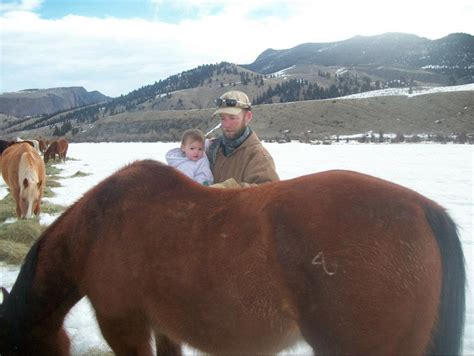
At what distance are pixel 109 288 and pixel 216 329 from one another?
2.42 feet

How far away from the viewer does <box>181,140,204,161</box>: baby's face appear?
12.7 feet

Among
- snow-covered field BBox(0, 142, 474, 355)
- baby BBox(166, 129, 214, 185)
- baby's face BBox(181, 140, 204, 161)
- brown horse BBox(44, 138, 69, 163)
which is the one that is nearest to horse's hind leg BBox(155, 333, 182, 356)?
snow-covered field BBox(0, 142, 474, 355)

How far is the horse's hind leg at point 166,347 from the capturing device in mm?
3032

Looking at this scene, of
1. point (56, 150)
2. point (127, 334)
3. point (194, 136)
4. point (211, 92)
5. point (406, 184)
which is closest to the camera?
point (127, 334)

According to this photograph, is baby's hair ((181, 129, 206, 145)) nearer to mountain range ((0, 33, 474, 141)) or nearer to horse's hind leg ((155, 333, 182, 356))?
horse's hind leg ((155, 333, 182, 356))

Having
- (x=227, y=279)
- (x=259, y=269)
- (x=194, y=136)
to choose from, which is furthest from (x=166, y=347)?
(x=194, y=136)

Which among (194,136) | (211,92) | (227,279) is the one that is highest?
(211,92)

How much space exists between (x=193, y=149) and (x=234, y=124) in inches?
19.0

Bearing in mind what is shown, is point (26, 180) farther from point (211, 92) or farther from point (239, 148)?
point (211, 92)

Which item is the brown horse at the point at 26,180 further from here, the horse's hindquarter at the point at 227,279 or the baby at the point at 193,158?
the horse's hindquarter at the point at 227,279

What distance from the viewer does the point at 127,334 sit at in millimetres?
2535

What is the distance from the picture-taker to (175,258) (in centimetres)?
231

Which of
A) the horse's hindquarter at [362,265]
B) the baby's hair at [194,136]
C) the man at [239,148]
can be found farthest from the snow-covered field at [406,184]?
the man at [239,148]

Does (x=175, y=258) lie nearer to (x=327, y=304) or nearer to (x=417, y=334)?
(x=327, y=304)
